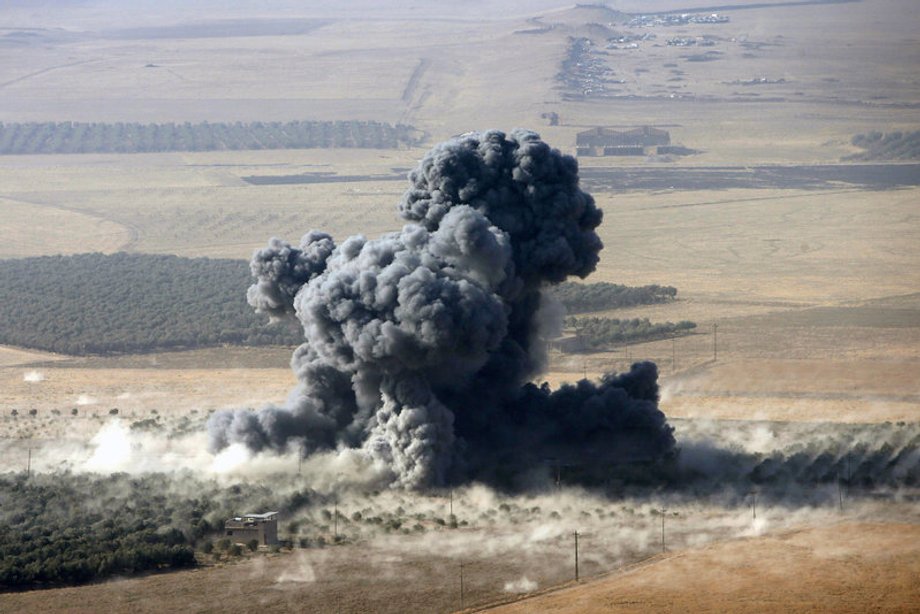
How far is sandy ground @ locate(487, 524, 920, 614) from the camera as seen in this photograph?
2276 inches

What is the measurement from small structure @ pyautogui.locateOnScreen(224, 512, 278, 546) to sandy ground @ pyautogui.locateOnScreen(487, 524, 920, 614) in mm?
12929

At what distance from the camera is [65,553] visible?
63500 mm

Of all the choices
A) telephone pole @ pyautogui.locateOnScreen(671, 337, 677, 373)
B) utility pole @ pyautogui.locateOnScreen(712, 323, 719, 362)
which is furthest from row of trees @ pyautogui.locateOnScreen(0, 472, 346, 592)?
utility pole @ pyautogui.locateOnScreen(712, 323, 719, 362)

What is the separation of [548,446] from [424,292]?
12.4 m

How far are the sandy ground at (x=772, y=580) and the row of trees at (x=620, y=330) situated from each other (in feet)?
159

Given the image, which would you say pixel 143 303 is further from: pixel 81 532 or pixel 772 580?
pixel 772 580

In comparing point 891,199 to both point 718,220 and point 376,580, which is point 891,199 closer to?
point 718,220

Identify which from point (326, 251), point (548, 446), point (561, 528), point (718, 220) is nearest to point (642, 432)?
point (548, 446)

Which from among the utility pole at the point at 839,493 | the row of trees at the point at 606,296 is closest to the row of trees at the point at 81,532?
the utility pole at the point at 839,493

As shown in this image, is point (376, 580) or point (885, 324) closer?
point (376, 580)

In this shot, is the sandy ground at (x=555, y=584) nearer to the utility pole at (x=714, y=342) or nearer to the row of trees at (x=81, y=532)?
the row of trees at (x=81, y=532)

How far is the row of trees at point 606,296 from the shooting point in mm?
129000

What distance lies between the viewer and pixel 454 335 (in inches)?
2864

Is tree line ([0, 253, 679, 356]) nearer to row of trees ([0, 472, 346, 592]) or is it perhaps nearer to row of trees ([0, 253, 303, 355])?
row of trees ([0, 253, 303, 355])
